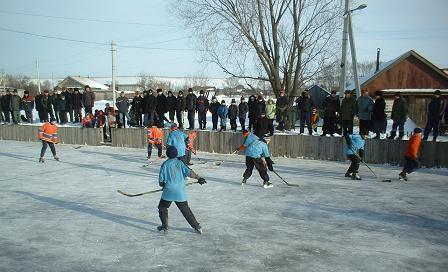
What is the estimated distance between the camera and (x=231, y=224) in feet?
25.3

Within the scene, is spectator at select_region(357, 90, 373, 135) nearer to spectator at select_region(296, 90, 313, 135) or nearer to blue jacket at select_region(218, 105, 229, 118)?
spectator at select_region(296, 90, 313, 135)

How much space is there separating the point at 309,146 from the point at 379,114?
117 inches

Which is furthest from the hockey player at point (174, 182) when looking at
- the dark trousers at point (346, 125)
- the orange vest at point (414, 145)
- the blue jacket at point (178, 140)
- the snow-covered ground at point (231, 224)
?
the dark trousers at point (346, 125)

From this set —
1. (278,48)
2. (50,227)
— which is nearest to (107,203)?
(50,227)

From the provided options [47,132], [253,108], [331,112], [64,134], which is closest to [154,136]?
[47,132]

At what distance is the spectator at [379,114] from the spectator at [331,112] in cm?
139

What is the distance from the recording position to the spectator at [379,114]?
47.4ft

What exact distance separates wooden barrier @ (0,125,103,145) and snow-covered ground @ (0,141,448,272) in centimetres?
678

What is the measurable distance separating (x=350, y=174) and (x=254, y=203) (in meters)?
4.46

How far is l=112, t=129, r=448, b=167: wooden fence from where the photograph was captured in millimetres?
13430

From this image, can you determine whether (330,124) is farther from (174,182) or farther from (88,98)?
(88,98)

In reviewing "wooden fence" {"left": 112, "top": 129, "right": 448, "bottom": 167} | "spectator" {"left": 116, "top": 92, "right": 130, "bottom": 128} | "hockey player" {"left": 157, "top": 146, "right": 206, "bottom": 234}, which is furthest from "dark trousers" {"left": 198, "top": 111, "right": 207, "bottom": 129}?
"hockey player" {"left": 157, "top": 146, "right": 206, "bottom": 234}

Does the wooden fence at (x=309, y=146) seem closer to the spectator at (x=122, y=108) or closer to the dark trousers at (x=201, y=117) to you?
the spectator at (x=122, y=108)

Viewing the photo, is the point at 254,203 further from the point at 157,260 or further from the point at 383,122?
the point at 383,122
